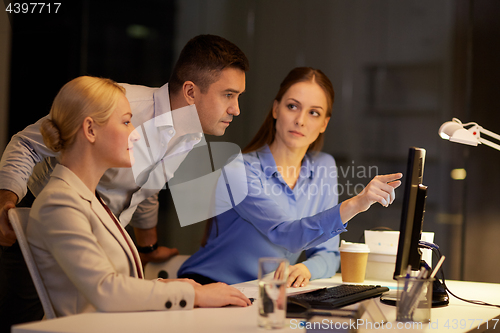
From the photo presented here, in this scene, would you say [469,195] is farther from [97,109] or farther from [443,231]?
[97,109]

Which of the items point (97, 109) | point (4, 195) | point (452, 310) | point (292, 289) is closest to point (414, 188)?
point (452, 310)

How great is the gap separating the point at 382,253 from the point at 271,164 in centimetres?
66

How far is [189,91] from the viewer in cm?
214

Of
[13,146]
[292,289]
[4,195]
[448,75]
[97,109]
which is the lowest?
[292,289]

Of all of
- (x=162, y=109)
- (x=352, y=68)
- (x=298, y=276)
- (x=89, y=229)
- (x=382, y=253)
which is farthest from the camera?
(x=352, y=68)

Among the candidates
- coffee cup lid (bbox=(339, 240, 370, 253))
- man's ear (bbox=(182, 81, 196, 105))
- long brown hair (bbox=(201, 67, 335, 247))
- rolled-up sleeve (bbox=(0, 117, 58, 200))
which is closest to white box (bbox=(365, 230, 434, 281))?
coffee cup lid (bbox=(339, 240, 370, 253))

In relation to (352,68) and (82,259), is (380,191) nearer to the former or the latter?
(82,259)

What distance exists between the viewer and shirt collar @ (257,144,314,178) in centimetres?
218

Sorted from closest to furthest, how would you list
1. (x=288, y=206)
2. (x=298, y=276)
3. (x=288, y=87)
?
(x=298, y=276)
(x=288, y=206)
(x=288, y=87)

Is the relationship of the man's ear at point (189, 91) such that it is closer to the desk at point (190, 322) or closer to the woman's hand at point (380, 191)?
the woman's hand at point (380, 191)

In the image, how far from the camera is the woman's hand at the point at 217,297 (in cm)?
117

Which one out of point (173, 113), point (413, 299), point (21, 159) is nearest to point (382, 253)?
point (413, 299)

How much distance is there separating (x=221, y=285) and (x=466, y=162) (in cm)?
189

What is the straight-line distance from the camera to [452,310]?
1.33 metres
